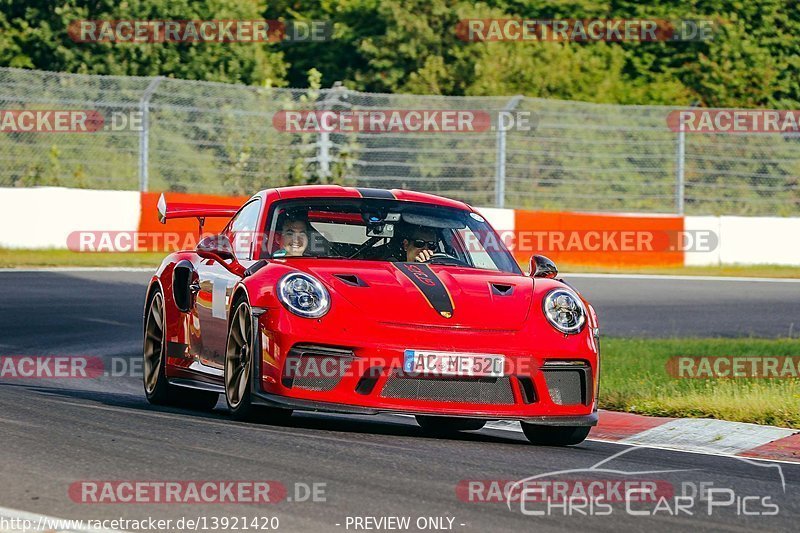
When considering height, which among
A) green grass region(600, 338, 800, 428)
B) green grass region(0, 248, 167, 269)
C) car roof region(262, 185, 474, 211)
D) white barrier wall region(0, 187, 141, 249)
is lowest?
green grass region(0, 248, 167, 269)

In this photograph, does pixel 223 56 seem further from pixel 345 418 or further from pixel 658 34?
pixel 345 418

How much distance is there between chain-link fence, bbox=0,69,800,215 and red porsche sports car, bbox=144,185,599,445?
51.2 ft

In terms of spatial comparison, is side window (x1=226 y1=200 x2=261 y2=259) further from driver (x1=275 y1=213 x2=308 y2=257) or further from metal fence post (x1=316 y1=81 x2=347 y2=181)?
metal fence post (x1=316 y1=81 x2=347 y2=181)

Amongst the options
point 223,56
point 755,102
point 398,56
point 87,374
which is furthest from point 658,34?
point 87,374

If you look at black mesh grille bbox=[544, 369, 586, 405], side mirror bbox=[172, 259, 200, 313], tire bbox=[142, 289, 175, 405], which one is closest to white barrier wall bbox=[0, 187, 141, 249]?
tire bbox=[142, 289, 175, 405]

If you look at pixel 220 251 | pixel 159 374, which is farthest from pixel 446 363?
pixel 159 374

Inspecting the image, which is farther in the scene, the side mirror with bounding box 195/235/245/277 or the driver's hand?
the driver's hand

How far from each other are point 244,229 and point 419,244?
41.8 inches

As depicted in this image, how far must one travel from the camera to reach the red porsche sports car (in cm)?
755

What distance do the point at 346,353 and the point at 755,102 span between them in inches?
1345

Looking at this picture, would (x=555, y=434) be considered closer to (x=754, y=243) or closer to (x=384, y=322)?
(x=384, y=322)

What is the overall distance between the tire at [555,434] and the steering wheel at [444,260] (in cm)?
100

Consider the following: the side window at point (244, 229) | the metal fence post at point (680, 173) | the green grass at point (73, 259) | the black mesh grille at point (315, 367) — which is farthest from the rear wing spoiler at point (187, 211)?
the metal fence post at point (680, 173)

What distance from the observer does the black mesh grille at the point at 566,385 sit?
783cm
